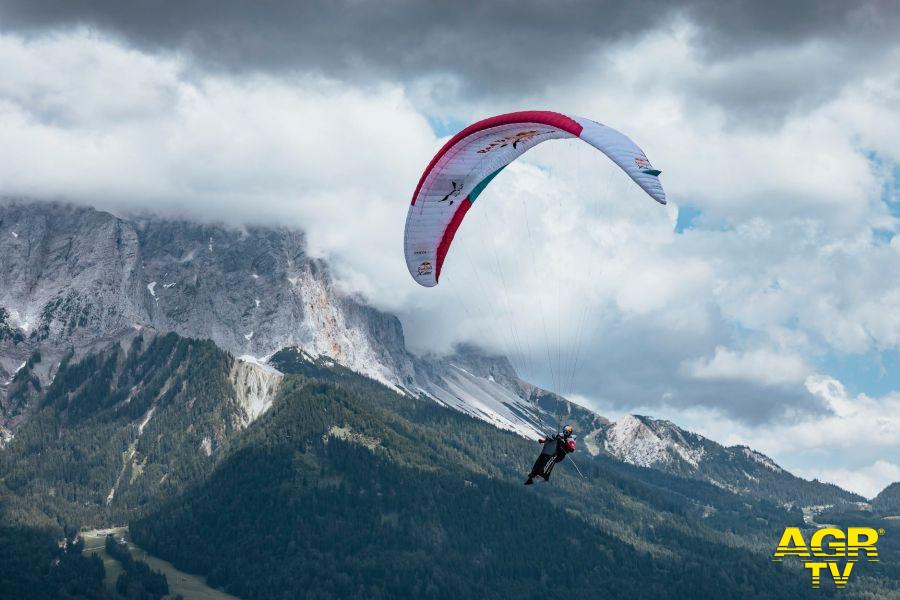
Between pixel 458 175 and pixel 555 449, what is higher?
pixel 458 175

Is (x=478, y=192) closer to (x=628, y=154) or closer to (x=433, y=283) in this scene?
(x=433, y=283)

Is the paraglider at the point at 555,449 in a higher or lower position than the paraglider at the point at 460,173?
lower

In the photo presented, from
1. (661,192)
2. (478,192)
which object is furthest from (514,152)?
(661,192)

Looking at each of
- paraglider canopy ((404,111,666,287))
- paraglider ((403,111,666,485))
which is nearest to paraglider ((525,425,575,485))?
paraglider ((403,111,666,485))

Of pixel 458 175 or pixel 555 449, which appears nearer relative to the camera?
pixel 555 449

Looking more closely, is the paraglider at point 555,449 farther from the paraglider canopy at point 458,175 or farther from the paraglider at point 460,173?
the paraglider canopy at point 458,175

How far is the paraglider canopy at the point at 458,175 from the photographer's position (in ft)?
261

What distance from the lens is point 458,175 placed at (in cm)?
8356

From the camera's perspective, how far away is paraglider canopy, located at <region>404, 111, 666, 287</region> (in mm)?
79438

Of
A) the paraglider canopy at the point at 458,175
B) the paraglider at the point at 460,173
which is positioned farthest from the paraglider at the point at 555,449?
the paraglider canopy at the point at 458,175

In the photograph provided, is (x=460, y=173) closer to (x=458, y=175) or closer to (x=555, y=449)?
(x=458, y=175)

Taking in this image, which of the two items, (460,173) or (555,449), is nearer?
(555,449)

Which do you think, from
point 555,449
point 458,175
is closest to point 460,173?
point 458,175

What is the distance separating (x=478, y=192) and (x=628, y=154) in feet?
59.6
